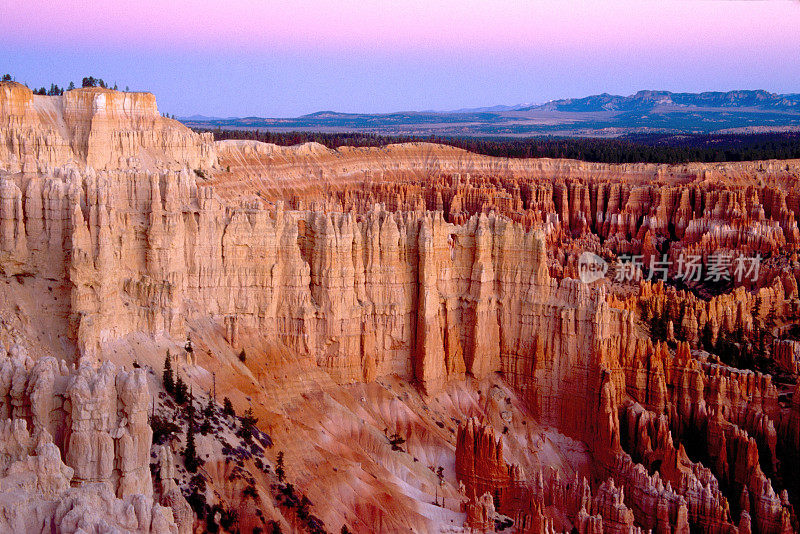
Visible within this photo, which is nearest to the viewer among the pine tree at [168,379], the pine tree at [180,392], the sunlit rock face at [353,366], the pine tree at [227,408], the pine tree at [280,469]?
the sunlit rock face at [353,366]

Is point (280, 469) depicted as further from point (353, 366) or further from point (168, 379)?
point (353, 366)

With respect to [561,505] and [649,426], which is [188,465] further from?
[649,426]

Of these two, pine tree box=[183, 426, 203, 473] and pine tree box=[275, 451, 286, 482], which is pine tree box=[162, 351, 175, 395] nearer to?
pine tree box=[183, 426, 203, 473]

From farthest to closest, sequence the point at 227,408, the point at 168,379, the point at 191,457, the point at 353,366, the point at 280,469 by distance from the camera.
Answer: the point at 353,366 → the point at 227,408 → the point at 280,469 → the point at 168,379 → the point at 191,457

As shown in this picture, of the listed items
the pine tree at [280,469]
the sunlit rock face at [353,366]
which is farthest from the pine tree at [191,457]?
the pine tree at [280,469]

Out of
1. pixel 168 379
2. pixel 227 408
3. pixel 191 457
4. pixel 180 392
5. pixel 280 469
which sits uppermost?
pixel 168 379

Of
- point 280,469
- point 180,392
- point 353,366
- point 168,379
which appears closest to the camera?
point 180,392

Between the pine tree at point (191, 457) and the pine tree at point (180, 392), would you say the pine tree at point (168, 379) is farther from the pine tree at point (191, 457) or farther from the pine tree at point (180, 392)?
the pine tree at point (191, 457)

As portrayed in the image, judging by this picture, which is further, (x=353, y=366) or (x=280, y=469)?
(x=353, y=366)

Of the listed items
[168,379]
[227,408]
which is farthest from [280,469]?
[168,379]
